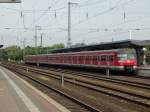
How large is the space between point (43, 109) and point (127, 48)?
30325 millimetres

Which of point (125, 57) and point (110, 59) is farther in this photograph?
point (110, 59)

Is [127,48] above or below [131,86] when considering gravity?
above

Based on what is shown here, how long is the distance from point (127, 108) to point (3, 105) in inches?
203

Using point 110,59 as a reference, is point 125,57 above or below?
above

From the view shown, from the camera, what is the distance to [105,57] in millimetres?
46906

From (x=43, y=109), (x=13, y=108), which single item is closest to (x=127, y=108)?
(x=43, y=109)

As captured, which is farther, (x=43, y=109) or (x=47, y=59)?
(x=47, y=59)

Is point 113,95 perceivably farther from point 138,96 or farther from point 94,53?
point 94,53

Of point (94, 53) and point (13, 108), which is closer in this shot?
Answer: point (13, 108)

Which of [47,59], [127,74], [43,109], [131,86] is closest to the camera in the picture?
[43,109]

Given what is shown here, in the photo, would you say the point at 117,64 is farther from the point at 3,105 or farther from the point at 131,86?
the point at 3,105

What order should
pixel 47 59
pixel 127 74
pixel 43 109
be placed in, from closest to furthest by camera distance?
pixel 43 109
pixel 127 74
pixel 47 59

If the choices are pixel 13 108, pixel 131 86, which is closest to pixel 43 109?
pixel 13 108

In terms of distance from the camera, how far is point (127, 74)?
4784 centimetres
